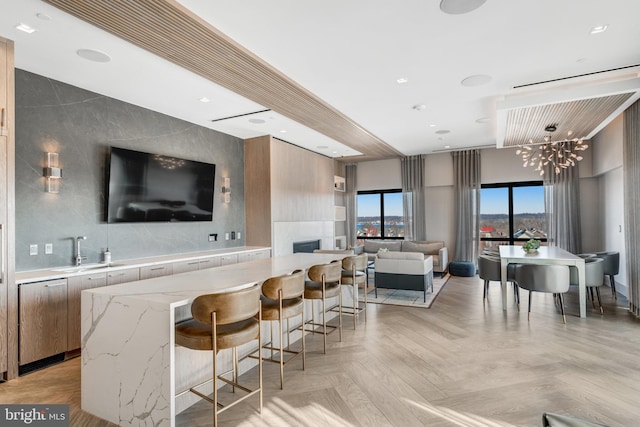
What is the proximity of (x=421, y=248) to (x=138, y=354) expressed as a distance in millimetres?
7613

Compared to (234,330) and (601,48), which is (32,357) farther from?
(601,48)

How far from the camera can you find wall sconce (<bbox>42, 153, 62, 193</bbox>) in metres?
3.93

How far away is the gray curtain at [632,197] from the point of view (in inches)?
184

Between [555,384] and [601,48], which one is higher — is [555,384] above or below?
below

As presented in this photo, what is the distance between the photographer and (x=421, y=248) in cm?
892

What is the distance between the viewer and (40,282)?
3.43 metres

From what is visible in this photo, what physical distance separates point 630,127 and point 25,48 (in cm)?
737

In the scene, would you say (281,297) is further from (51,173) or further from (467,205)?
(467,205)

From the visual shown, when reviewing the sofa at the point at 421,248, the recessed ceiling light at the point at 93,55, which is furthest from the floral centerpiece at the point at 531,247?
the recessed ceiling light at the point at 93,55

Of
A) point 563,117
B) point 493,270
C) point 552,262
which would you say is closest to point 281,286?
point 493,270

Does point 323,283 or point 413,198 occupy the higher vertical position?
point 413,198

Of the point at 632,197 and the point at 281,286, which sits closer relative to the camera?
the point at 281,286

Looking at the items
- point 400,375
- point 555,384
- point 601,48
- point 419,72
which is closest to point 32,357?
point 400,375

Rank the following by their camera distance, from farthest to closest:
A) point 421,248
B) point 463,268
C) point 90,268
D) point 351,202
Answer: point 351,202, point 421,248, point 463,268, point 90,268
